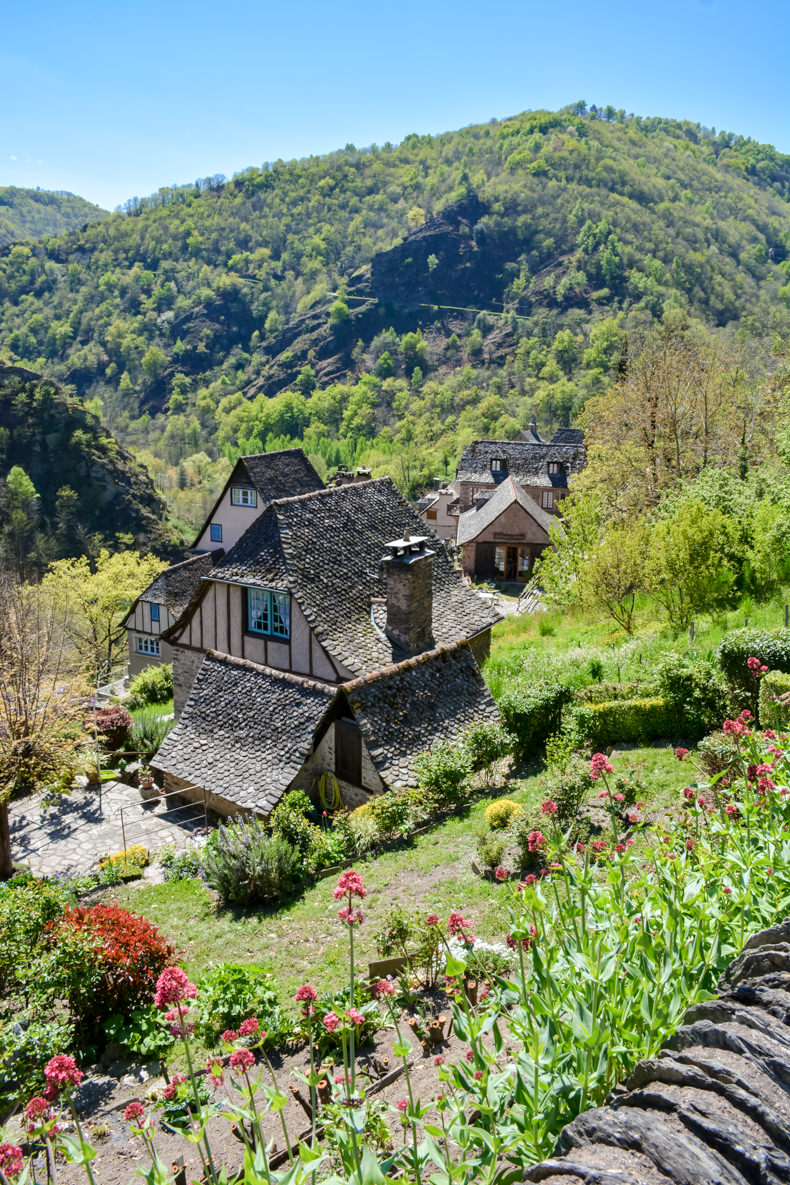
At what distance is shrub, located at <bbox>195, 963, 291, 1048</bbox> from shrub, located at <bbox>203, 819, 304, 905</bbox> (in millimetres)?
3118

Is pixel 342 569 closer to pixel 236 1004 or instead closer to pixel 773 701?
pixel 773 701

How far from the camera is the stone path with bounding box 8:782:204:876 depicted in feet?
54.3

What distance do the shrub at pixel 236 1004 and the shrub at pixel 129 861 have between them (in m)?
6.22

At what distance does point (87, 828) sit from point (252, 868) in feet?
25.4

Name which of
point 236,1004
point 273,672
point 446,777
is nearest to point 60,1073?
point 236,1004

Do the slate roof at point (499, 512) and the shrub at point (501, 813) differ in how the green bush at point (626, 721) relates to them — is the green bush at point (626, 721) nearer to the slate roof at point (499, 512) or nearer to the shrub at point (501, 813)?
the shrub at point (501, 813)

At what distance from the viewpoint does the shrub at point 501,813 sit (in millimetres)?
12750

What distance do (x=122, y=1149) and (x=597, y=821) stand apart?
7613mm

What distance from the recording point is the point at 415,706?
16516 mm

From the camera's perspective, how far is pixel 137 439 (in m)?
136

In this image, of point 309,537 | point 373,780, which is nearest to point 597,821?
point 373,780

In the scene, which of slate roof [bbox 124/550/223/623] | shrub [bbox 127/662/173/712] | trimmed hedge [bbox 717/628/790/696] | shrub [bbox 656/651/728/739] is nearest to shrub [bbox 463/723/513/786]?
shrub [bbox 656/651/728/739]

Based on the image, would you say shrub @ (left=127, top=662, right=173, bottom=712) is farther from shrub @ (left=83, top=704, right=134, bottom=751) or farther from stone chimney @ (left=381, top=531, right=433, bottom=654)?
stone chimney @ (left=381, top=531, right=433, bottom=654)

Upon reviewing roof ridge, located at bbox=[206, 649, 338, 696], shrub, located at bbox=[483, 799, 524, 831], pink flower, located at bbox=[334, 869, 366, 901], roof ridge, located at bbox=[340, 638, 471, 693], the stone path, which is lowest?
the stone path
